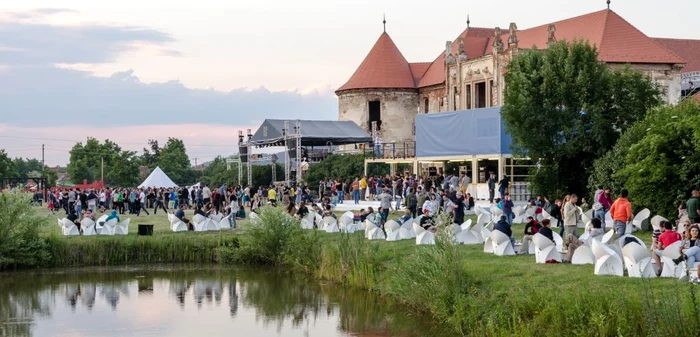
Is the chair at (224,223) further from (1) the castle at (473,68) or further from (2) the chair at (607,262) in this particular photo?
(1) the castle at (473,68)

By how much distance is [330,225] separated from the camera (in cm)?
3019

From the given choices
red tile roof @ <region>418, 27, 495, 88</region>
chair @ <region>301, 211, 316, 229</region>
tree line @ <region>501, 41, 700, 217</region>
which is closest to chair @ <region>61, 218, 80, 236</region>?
chair @ <region>301, 211, 316, 229</region>

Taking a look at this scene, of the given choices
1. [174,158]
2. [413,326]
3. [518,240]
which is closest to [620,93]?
[518,240]

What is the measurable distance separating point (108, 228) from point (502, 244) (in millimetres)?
14867

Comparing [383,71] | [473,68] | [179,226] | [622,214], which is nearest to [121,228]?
[179,226]

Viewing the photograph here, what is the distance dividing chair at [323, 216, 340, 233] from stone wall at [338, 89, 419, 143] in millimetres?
40607

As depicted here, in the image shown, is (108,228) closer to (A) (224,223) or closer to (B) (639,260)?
(A) (224,223)

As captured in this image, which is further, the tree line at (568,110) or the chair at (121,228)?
the tree line at (568,110)

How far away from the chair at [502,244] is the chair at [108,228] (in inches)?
574

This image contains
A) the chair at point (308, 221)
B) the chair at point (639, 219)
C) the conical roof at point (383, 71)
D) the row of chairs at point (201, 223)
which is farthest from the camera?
the conical roof at point (383, 71)

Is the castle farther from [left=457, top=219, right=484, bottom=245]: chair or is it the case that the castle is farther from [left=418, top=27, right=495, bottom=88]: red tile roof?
[left=457, top=219, right=484, bottom=245]: chair

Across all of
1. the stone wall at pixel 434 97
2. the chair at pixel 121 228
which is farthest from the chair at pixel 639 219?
the stone wall at pixel 434 97

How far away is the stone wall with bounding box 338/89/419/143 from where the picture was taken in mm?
71062

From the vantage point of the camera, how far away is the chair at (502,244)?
2155 cm
